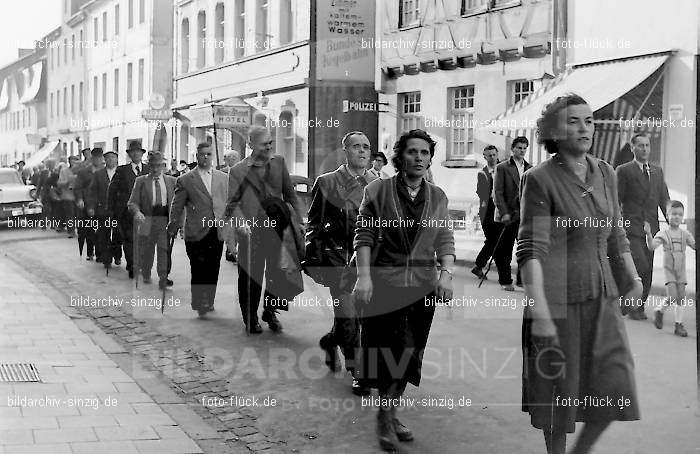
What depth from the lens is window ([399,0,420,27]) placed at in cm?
2427

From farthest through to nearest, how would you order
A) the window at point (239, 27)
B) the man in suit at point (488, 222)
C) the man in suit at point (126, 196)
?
the window at point (239, 27) → the man in suit at point (126, 196) → the man in suit at point (488, 222)

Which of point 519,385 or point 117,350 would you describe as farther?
point 117,350

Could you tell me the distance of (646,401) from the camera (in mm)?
6641

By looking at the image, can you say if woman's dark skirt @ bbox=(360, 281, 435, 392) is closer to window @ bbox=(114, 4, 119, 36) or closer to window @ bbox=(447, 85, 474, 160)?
window @ bbox=(447, 85, 474, 160)

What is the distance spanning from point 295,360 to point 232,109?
49.7 feet

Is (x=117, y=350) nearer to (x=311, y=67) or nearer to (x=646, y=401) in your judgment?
(x=646, y=401)

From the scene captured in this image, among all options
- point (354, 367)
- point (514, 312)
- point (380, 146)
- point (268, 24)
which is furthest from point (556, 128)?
point (268, 24)

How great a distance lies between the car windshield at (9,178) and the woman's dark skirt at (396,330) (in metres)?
22.9

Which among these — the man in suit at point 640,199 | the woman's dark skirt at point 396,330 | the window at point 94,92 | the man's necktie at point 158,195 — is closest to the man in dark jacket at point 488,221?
the man in suit at point 640,199

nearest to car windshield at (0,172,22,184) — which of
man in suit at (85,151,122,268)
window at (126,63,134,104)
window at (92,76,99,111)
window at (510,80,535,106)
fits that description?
man in suit at (85,151,122,268)

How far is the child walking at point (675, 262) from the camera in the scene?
9.41 meters

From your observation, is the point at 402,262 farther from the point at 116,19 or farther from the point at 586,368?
the point at 116,19

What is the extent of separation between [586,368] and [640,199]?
6023 mm

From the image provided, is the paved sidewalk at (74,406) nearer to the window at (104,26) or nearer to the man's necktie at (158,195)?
the man's necktie at (158,195)
